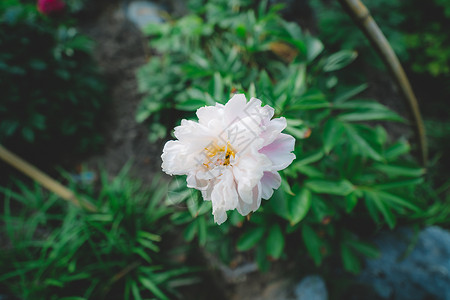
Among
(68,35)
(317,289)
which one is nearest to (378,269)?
(317,289)

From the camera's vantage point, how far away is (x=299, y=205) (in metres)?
0.90

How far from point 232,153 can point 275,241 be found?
2.20 ft

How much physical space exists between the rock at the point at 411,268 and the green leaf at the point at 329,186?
2.68 ft

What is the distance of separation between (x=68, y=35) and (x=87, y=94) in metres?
0.44

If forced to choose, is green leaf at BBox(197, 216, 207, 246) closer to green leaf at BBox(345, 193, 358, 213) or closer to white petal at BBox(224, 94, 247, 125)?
green leaf at BBox(345, 193, 358, 213)

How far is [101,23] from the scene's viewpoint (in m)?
2.93

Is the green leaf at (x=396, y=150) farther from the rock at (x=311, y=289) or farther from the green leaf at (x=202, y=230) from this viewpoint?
the green leaf at (x=202, y=230)

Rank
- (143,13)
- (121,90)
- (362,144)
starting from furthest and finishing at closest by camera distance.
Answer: (143,13), (121,90), (362,144)

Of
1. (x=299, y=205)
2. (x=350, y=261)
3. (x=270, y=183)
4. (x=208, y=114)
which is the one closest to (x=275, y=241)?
(x=299, y=205)

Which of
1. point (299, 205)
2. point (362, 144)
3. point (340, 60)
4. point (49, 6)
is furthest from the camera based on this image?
point (49, 6)

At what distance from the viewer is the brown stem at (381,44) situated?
0.99 m

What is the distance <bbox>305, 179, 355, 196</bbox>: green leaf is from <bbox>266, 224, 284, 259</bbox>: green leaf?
28 cm

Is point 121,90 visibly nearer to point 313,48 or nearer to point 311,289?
point 313,48

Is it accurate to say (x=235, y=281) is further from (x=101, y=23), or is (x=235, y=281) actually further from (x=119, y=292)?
(x=101, y=23)
